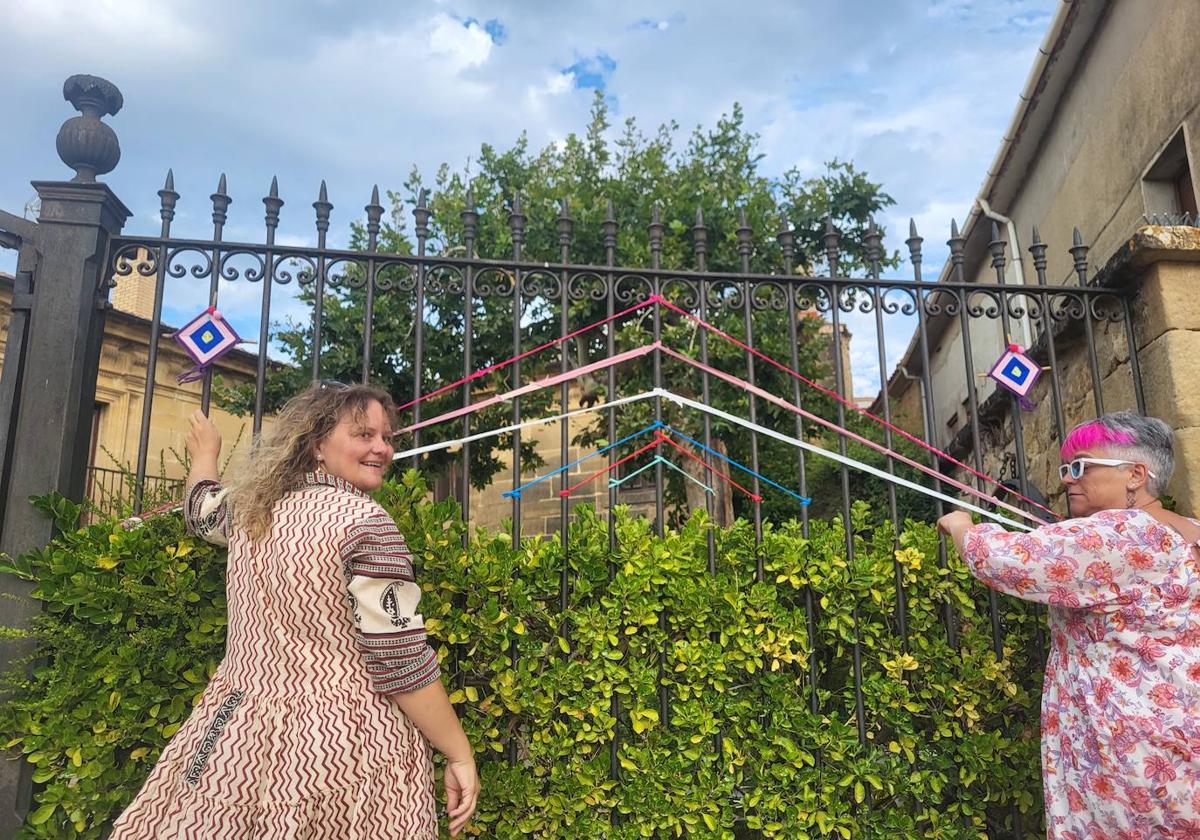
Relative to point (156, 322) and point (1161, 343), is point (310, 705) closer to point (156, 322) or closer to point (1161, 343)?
point (156, 322)

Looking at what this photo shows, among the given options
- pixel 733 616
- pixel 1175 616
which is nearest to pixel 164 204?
pixel 733 616

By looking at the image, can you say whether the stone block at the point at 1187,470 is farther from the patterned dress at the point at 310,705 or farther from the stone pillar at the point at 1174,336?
the patterned dress at the point at 310,705

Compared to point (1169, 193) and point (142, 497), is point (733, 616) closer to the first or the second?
point (142, 497)

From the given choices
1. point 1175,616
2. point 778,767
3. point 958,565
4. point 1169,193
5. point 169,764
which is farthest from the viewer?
point 1169,193

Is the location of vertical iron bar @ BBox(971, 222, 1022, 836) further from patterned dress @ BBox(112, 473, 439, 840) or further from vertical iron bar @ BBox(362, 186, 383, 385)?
vertical iron bar @ BBox(362, 186, 383, 385)

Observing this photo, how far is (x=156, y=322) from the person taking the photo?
305cm

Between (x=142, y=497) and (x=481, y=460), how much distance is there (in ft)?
22.7

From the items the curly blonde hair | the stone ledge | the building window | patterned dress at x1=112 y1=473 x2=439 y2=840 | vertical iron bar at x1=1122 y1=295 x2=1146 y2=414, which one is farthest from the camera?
the building window

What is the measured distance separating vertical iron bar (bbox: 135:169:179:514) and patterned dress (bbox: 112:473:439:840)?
1251 millimetres

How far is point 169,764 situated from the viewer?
5.88 feet

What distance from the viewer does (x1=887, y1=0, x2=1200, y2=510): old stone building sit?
319 centimetres

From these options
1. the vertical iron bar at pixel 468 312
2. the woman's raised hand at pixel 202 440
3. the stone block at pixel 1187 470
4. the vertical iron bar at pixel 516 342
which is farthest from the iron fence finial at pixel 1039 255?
the woman's raised hand at pixel 202 440

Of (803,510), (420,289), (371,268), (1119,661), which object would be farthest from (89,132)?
(1119,661)

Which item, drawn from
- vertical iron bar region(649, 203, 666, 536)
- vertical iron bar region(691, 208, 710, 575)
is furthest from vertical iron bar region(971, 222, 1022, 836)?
vertical iron bar region(649, 203, 666, 536)
